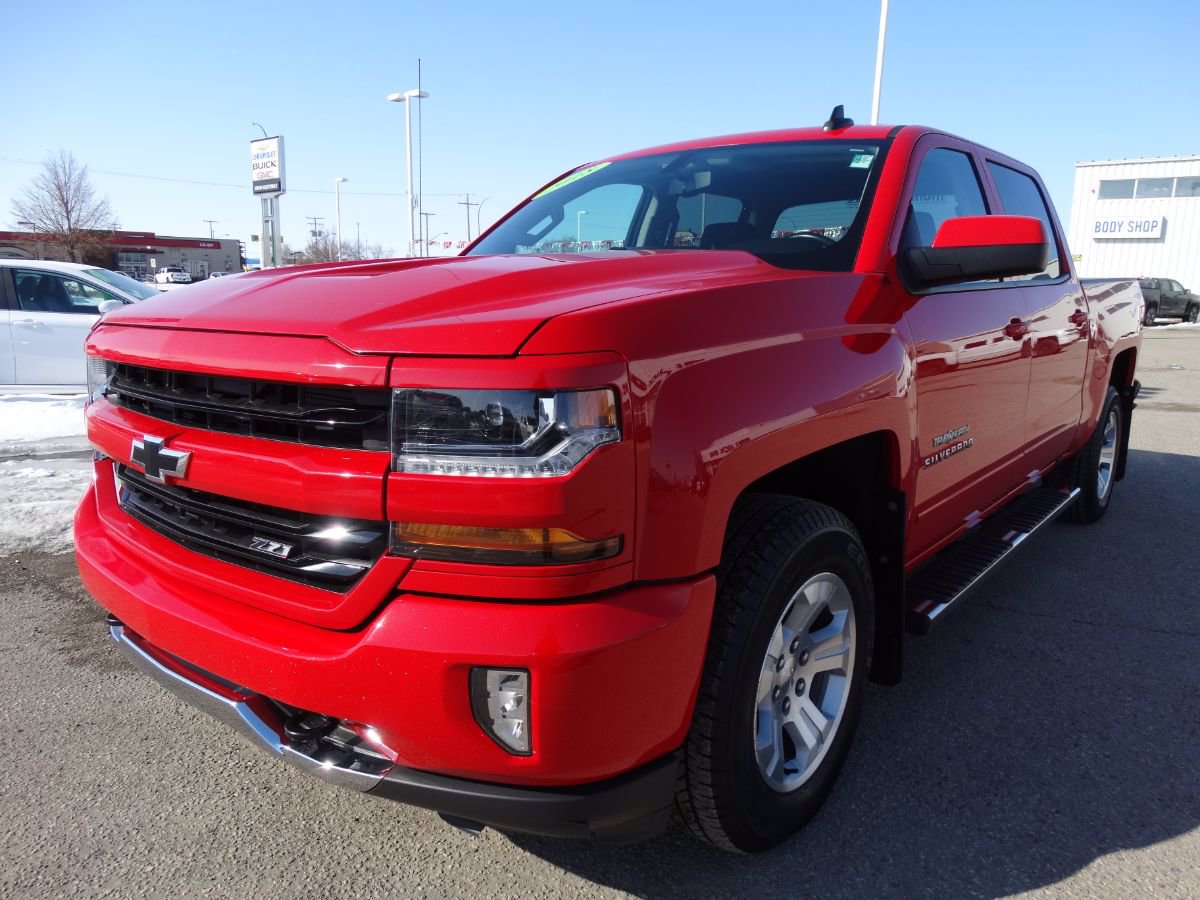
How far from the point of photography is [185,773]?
7.95 ft

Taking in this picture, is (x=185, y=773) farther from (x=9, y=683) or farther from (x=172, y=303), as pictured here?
(x=172, y=303)

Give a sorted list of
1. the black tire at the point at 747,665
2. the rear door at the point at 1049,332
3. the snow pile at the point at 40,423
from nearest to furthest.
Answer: the black tire at the point at 747,665 → the rear door at the point at 1049,332 → the snow pile at the point at 40,423

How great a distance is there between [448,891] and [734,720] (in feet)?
2.61

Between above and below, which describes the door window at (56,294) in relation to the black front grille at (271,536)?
above

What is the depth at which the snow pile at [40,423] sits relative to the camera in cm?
658

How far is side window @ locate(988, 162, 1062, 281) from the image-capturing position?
358cm

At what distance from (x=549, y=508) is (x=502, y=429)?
6.5 inches

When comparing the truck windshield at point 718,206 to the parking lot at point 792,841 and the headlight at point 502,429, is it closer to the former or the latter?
the headlight at point 502,429

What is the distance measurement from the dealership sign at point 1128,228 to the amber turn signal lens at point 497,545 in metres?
47.5

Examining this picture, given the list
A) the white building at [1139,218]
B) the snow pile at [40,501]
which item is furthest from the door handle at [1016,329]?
the white building at [1139,218]

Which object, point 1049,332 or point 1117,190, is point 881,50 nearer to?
point 1049,332

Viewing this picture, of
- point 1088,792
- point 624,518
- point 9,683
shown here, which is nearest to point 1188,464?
point 1088,792

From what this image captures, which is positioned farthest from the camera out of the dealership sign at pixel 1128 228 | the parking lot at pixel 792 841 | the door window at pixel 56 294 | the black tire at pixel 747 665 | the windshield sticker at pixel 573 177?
the dealership sign at pixel 1128 228

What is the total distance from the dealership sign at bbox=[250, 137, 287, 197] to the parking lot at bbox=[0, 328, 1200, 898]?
73.4 ft
